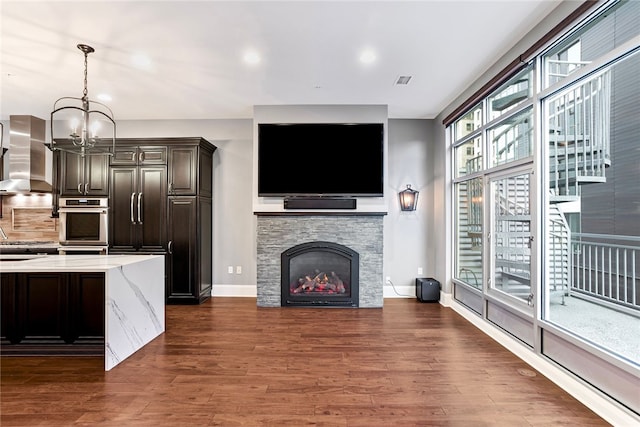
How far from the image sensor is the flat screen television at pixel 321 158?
4.74 metres

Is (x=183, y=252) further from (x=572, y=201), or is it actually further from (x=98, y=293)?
(x=572, y=201)

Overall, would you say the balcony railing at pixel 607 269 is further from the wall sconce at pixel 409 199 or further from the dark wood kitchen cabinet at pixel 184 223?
the dark wood kitchen cabinet at pixel 184 223

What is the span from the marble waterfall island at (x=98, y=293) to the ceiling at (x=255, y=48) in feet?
6.85

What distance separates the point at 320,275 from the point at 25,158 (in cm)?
488

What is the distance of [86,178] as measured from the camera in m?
4.88

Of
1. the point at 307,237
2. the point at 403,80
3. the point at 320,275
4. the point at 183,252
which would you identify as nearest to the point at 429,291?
the point at 320,275

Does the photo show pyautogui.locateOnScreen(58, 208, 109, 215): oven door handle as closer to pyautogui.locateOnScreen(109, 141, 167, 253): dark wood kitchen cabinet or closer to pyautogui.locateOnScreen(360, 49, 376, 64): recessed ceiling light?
pyautogui.locateOnScreen(109, 141, 167, 253): dark wood kitchen cabinet

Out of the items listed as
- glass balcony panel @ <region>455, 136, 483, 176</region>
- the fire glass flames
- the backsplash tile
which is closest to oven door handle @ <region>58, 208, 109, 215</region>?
the backsplash tile

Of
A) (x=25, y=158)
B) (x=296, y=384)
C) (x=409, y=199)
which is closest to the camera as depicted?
(x=296, y=384)

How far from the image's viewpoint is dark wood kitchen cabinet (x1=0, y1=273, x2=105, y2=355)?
297cm

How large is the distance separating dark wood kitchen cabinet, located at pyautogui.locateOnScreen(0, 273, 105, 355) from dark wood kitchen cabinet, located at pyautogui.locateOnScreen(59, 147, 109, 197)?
2.18 meters

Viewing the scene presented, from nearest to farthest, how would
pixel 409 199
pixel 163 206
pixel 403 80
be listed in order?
1. pixel 403 80
2. pixel 163 206
3. pixel 409 199

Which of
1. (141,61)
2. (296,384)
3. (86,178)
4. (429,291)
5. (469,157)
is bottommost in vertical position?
(296,384)

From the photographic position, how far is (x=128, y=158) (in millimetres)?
4879
